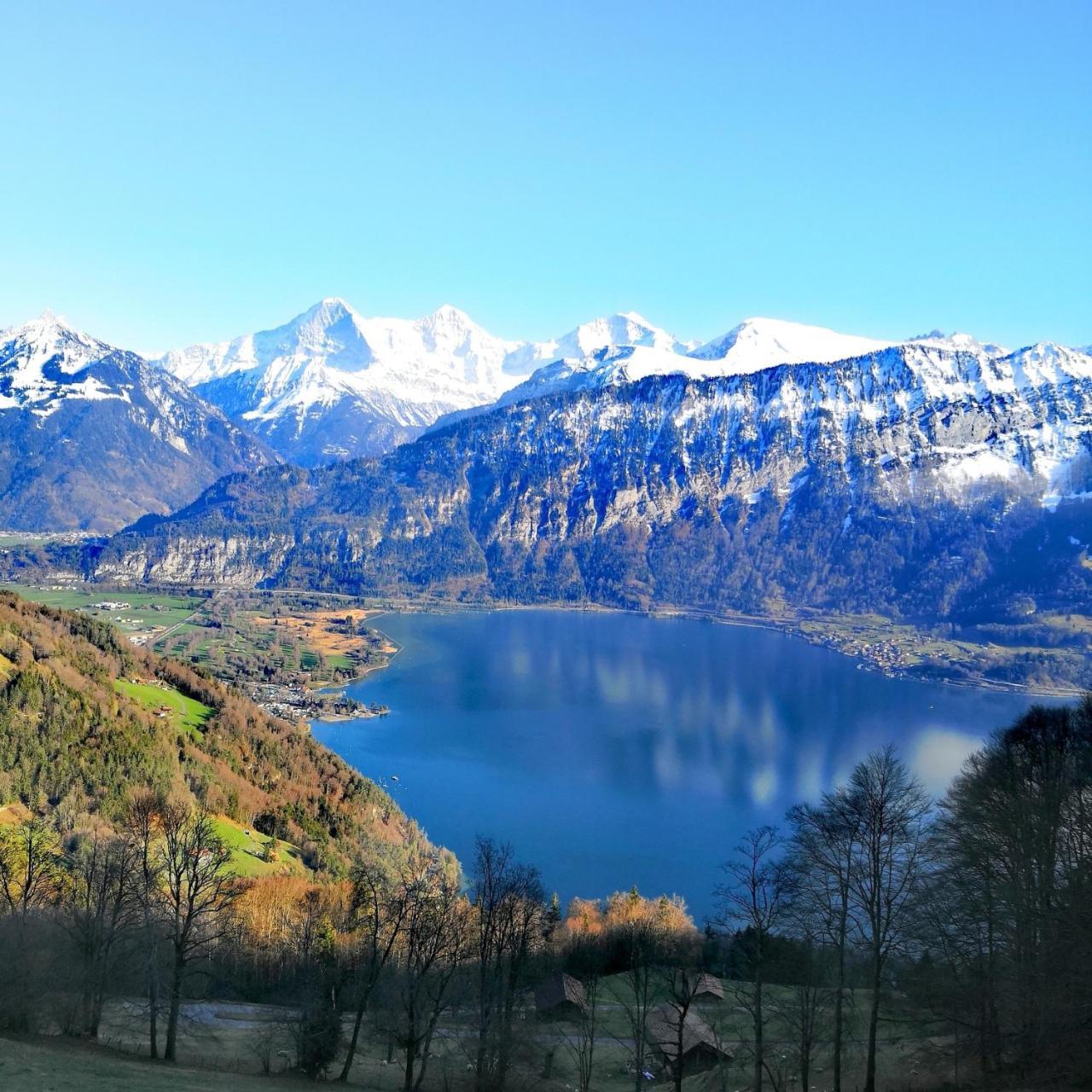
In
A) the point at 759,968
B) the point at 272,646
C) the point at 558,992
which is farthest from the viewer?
the point at 272,646

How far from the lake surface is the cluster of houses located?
67.3 ft

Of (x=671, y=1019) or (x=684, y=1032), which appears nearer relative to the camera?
(x=684, y=1032)

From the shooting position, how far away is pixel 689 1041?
26.0 meters

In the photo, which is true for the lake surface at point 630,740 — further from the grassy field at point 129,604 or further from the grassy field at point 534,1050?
the grassy field at point 129,604

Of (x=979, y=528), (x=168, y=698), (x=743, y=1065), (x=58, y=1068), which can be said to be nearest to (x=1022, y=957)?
(x=743, y=1065)

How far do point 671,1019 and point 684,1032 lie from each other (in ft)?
1.85

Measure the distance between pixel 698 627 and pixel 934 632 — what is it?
3721 centimetres

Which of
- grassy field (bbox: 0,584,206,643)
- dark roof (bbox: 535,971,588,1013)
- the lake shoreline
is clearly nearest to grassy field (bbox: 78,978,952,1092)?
dark roof (bbox: 535,971,588,1013)

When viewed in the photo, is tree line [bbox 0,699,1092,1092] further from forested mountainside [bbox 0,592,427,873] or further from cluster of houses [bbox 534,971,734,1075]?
forested mountainside [bbox 0,592,427,873]

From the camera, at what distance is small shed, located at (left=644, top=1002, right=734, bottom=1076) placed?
24.9 meters

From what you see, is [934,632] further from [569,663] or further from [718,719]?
[718,719]

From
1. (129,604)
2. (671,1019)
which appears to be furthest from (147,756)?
(129,604)

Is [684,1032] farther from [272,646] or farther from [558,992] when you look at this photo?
[272,646]

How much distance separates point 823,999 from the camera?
76.1ft
